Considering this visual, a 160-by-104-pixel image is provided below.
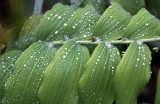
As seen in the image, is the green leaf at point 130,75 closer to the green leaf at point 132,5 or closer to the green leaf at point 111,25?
the green leaf at point 111,25

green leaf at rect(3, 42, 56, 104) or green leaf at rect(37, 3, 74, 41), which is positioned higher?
green leaf at rect(37, 3, 74, 41)

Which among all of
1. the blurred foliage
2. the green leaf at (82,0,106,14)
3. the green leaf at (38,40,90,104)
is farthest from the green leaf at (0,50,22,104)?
the blurred foliage

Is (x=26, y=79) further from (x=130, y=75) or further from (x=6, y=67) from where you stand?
(x=130, y=75)

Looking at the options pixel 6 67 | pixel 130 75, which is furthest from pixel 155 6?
pixel 6 67

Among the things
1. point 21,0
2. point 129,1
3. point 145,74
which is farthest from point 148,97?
point 21,0

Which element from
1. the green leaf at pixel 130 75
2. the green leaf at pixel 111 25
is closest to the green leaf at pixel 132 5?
the green leaf at pixel 111 25

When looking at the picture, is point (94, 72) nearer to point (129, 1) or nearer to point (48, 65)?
point (48, 65)

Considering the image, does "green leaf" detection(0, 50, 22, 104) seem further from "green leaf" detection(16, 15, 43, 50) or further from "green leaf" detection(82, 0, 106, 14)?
"green leaf" detection(82, 0, 106, 14)
